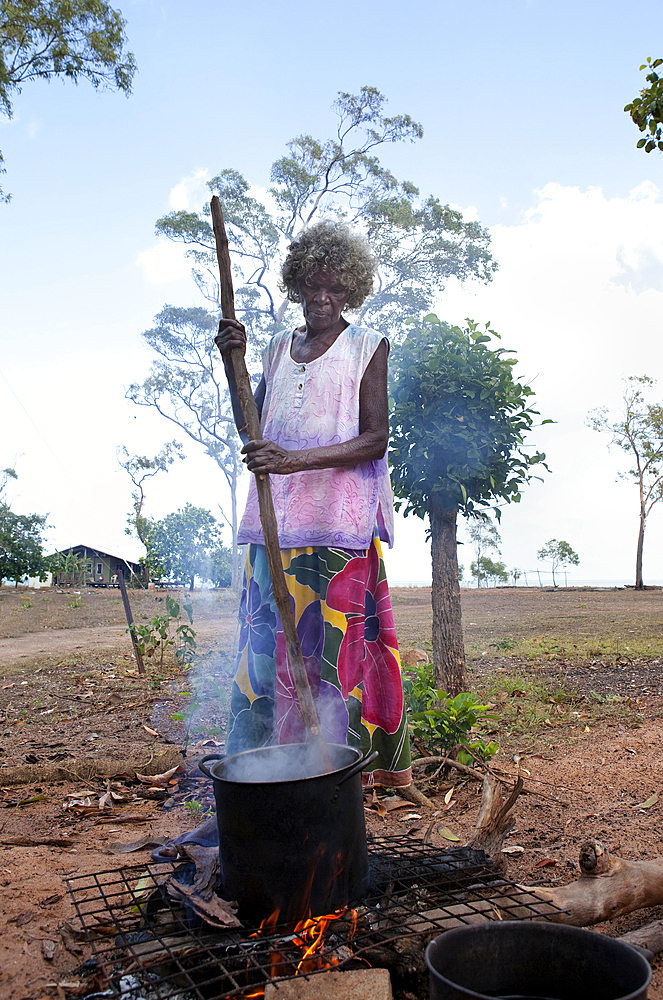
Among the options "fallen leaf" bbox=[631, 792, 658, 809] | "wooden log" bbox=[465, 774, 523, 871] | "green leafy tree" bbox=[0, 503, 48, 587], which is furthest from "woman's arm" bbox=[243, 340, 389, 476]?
"green leafy tree" bbox=[0, 503, 48, 587]

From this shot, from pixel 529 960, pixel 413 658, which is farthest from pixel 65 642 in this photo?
pixel 529 960

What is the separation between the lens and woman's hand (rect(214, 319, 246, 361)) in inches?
94.4

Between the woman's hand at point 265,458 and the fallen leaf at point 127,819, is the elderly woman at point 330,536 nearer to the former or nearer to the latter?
the woman's hand at point 265,458

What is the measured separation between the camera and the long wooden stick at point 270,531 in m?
2.14

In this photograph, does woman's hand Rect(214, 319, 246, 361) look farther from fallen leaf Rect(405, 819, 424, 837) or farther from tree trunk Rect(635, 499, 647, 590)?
tree trunk Rect(635, 499, 647, 590)

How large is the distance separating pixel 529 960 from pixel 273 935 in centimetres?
62

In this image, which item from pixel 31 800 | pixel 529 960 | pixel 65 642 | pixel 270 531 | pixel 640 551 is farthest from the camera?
pixel 640 551

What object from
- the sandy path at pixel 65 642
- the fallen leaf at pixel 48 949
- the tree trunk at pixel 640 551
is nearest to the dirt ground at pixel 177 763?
the fallen leaf at pixel 48 949

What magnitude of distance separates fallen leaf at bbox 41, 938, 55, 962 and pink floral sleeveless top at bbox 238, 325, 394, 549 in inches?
55.6

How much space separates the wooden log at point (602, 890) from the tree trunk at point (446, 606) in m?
3.35

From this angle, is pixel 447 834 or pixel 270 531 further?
pixel 447 834

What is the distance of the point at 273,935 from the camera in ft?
5.67

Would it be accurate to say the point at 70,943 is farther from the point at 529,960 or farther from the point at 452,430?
the point at 452,430

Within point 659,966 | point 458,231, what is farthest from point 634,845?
point 458,231
